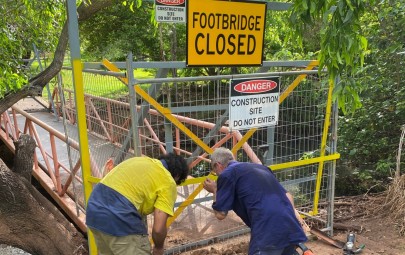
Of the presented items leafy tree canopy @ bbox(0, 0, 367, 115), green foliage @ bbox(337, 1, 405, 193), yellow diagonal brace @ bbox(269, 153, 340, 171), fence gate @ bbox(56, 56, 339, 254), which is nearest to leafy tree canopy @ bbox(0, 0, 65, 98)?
leafy tree canopy @ bbox(0, 0, 367, 115)

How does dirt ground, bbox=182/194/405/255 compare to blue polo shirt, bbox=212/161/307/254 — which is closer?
blue polo shirt, bbox=212/161/307/254

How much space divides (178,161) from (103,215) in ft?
2.20

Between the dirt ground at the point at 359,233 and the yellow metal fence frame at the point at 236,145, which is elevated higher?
the yellow metal fence frame at the point at 236,145

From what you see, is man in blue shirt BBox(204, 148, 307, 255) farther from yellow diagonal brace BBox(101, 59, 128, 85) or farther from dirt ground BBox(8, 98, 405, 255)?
dirt ground BBox(8, 98, 405, 255)

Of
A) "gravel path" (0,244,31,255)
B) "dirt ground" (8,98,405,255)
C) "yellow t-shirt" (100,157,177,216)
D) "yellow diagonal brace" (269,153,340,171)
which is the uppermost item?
"yellow t-shirt" (100,157,177,216)

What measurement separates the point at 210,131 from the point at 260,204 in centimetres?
161

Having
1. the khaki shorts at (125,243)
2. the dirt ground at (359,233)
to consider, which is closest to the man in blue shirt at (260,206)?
the khaki shorts at (125,243)

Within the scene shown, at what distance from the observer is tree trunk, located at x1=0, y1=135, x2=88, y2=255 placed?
4.86 metres

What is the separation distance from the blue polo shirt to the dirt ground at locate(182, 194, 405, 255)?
1.41 m

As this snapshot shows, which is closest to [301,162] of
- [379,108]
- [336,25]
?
[336,25]

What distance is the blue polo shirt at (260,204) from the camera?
9.20 ft

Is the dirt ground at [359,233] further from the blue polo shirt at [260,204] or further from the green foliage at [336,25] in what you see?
the green foliage at [336,25]

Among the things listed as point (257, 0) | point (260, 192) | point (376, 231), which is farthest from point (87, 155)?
point (376, 231)

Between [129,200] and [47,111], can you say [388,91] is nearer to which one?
[129,200]
